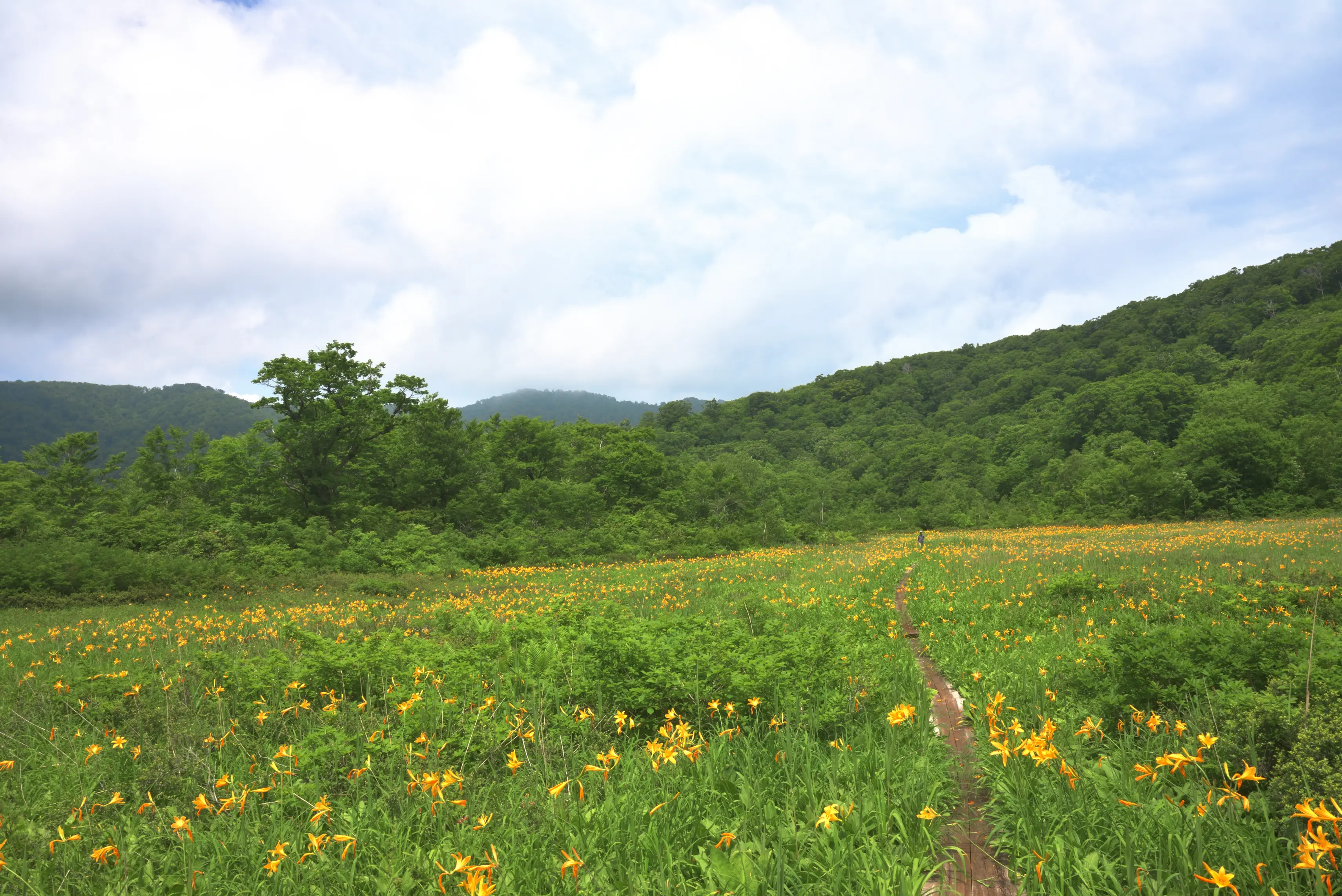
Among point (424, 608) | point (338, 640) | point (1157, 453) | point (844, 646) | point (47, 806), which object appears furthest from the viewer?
point (1157, 453)

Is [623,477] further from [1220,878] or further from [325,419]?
[1220,878]

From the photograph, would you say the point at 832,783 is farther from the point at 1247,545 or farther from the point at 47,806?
the point at 1247,545

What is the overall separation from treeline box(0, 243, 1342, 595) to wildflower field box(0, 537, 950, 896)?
13381 mm

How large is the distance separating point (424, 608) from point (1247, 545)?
770 inches

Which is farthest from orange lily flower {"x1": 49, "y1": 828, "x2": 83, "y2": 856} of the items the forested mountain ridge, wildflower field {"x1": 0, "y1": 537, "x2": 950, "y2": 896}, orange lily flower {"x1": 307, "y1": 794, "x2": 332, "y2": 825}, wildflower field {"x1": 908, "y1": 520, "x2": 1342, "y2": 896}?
the forested mountain ridge

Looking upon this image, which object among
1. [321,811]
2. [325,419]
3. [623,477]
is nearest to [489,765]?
[321,811]

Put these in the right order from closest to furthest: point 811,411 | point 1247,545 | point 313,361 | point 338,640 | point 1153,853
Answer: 1. point 1153,853
2. point 338,640
3. point 1247,545
4. point 313,361
5. point 811,411

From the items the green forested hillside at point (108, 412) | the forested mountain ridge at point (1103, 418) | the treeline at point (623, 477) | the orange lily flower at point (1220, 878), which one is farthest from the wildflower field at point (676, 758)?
the green forested hillside at point (108, 412)

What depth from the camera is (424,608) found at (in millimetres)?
11492

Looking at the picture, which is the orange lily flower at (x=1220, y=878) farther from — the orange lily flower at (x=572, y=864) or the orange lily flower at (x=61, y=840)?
the orange lily flower at (x=61, y=840)

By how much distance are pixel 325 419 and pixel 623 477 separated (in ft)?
53.4

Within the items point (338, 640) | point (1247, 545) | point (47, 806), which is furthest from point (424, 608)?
point (1247, 545)

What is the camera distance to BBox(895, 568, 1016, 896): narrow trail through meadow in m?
2.85

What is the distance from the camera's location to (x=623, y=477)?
36219 millimetres
